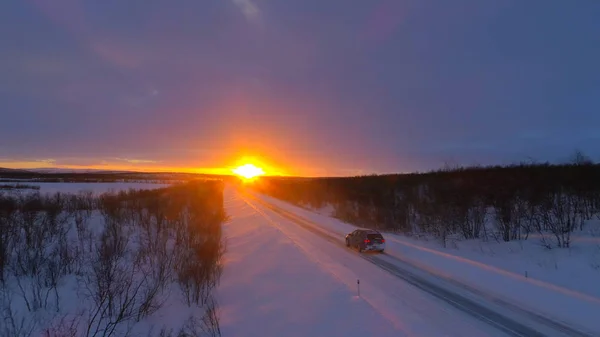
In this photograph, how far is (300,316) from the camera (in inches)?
460

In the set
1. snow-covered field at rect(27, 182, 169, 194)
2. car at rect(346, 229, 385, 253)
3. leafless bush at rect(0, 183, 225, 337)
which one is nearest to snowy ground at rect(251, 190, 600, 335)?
car at rect(346, 229, 385, 253)

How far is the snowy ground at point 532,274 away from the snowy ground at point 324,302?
2.77 metres

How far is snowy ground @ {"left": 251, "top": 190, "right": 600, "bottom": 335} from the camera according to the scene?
482 inches

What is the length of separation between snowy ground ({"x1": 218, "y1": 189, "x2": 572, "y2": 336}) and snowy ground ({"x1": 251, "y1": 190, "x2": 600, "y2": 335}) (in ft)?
9.10

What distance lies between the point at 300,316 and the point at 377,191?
1450 inches

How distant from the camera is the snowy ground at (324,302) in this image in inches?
414

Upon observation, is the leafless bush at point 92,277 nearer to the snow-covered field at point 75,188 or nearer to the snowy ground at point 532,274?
the snowy ground at point 532,274

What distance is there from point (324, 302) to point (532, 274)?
1070cm

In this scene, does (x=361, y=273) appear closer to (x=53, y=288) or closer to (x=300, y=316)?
(x=300, y=316)

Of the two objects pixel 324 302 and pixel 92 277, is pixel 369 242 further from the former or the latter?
pixel 92 277

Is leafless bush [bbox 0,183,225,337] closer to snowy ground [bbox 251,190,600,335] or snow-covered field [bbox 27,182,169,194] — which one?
snowy ground [bbox 251,190,600,335]

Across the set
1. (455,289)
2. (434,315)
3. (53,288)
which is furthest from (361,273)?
(53,288)

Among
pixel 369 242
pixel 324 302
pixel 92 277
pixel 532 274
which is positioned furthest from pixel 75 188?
pixel 532 274

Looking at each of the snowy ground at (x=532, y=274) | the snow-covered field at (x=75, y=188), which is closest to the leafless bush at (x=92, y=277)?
the snowy ground at (x=532, y=274)
